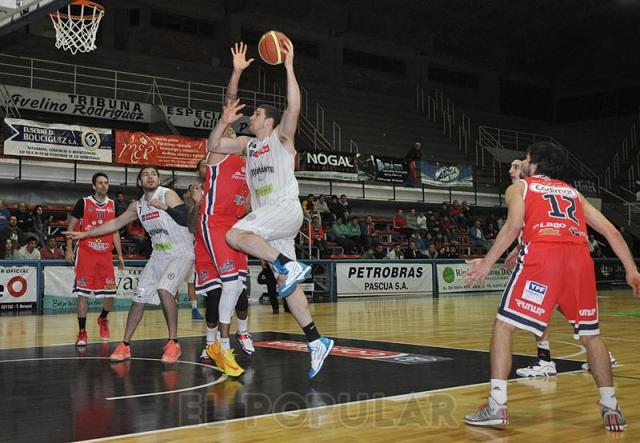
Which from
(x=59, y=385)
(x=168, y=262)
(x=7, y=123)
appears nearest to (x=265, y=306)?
(x=7, y=123)

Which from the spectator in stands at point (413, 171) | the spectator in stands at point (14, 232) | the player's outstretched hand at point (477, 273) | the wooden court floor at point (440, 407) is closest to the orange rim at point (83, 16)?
the spectator in stands at point (14, 232)

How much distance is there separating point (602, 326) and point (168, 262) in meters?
7.38

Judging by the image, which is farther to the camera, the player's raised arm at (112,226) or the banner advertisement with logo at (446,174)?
the banner advertisement with logo at (446,174)

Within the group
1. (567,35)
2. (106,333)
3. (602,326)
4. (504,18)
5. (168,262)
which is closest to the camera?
(168,262)

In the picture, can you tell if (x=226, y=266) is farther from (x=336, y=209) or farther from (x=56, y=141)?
(x=336, y=209)

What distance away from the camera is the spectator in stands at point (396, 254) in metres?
21.8

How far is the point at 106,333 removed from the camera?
9.88 metres

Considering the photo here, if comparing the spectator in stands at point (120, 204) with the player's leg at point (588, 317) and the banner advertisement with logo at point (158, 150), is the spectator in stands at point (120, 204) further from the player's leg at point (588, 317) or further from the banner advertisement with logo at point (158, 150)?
the player's leg at point (588, 317)

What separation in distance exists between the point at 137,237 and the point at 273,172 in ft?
44.4

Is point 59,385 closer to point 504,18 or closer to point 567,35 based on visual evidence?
point 504,18

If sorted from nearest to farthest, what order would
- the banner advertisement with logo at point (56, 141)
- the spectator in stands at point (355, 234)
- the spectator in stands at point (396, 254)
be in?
the banner advertisement with logo at point (56, 141), the spectator in stands at point (396, 254), the spectator in stands at point (355, 234)

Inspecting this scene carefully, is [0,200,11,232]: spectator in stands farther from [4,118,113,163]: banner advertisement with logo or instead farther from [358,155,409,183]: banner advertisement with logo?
[358,155,409,183]: banner advertisement with logo

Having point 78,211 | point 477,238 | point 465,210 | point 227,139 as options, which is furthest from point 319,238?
A: point 227,139

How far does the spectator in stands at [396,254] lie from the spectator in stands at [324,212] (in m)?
2.02
